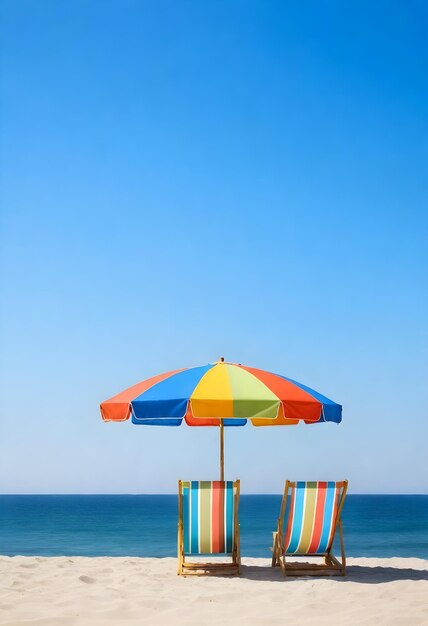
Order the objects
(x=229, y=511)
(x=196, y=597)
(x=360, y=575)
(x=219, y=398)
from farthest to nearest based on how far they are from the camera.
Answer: (x=360, y=575), (x=229, y=511), (x=219, y=398), (x=196, y=597)

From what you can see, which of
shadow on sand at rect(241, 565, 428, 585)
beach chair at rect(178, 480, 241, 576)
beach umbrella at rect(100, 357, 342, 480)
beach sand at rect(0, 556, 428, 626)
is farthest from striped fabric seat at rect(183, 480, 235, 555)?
beach umbrella at rect(100, 357, 342, 480)

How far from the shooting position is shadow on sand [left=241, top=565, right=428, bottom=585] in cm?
608

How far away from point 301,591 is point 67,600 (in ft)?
5.63

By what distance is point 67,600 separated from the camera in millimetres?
4828

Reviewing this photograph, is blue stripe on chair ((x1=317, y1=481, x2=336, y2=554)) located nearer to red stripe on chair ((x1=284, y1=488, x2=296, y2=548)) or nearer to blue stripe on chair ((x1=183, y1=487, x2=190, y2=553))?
red stripe on chair ((x1=284, y1=488, x2=296, y2=548))

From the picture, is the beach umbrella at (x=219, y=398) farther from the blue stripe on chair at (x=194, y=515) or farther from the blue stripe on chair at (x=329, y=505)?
the blue stripe on chair at (x=194, y=515)

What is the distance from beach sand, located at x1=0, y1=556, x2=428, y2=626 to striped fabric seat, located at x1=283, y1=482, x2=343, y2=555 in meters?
0.36

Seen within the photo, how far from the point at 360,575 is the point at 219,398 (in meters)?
2.13

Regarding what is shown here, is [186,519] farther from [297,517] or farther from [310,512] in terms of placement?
[310,512]

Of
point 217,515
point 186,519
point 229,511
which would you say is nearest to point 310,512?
point 229,511

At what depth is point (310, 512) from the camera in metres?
6.21

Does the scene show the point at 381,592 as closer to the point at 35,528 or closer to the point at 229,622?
the point at 229,622

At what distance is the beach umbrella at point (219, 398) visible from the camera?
18.8 ft

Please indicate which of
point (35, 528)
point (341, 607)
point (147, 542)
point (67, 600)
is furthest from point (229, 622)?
point (35, 528)
